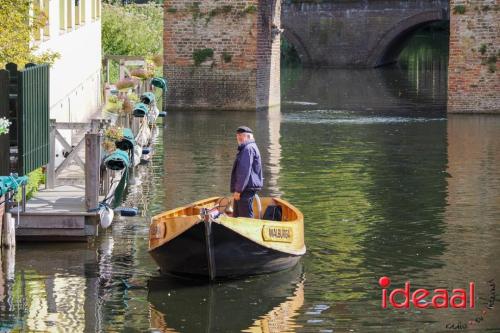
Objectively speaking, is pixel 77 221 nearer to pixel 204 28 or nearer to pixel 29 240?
pixel 29 240

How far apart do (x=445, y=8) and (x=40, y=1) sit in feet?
137

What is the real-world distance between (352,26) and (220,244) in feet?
176

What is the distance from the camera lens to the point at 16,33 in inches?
859

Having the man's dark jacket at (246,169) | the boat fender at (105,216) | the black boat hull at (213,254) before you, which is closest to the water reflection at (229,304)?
the black boat hull at (213,254)

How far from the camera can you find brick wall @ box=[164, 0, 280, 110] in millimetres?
42562

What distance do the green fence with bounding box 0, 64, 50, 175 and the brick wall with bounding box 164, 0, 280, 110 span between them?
22.1m

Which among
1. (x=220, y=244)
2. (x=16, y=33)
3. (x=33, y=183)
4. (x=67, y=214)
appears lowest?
(x=220, y=244)

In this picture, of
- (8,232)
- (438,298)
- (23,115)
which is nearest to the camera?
(438,298)

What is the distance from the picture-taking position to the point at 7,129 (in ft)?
61.5

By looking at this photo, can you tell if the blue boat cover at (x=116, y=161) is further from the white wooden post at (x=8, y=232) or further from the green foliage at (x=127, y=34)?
the green foliage at (x=127, y=34)

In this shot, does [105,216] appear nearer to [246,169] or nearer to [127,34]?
[246,169]

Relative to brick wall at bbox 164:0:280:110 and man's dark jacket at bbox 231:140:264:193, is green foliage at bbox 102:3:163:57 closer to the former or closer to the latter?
brick wall at bbox 164:0:280:110

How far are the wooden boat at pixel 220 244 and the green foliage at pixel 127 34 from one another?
3112cm

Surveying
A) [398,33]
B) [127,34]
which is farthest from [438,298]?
[398,33]
